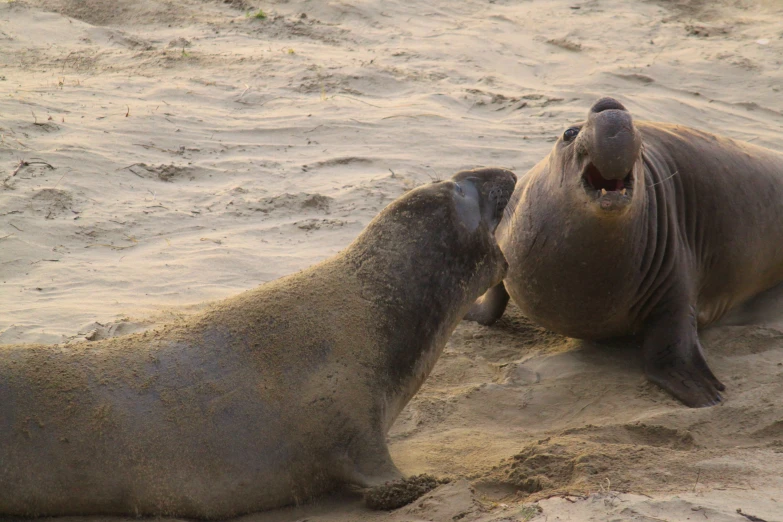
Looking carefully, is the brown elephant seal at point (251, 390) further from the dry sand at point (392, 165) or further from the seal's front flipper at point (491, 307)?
Answer: the seal's front flipper at point (491, 307)

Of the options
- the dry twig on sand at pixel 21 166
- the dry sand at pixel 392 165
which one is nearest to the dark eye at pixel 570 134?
the dry sand at pixel 392 165

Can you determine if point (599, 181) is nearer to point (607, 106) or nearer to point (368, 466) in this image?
point (607, 106)

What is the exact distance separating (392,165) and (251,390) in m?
3.98

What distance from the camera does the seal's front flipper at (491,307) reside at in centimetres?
567

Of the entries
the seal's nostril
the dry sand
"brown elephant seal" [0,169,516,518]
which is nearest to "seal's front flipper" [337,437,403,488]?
"brown elephant seal" [0,169,516,518]

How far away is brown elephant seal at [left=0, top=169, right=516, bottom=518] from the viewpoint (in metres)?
3.45

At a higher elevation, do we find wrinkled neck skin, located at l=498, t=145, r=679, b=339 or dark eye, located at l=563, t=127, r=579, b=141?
dark eye, located at l=563, t=127, r=579, b=141

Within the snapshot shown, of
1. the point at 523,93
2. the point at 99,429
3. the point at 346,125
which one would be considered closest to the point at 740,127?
the point at 523,93

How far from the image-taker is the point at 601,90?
30.1 ft

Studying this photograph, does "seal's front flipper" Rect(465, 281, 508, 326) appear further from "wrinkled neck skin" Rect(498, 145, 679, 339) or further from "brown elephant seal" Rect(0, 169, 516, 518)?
"brown elephant seal" Rect(0, 169, 516, 518)

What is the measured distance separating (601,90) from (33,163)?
17.4 feet

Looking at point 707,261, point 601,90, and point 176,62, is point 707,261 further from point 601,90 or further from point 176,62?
point 176,62

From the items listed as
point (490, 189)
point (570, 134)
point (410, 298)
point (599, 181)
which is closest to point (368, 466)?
point (410, 298)

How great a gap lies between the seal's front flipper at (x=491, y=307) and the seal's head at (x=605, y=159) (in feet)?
3.36
